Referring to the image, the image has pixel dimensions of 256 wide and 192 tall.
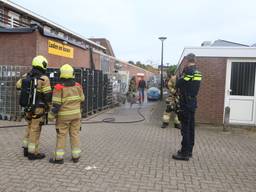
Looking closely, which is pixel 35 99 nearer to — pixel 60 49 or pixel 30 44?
pixel 30 44

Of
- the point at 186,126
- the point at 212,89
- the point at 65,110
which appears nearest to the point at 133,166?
the point at 186,126

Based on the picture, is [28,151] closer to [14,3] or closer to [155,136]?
[155,136]

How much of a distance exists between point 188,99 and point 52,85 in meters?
5.84

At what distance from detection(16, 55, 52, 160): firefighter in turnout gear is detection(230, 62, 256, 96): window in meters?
7.01

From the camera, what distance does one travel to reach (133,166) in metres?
5.70

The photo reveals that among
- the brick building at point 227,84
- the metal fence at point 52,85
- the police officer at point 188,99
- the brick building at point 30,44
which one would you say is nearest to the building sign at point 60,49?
the brick building at point 30,44

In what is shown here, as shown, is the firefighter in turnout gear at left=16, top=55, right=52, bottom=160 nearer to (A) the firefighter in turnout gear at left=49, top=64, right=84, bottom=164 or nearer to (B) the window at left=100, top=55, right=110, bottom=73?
(A) the firefighter in turnout gear at left=49, top=64, right=84, bottom=164

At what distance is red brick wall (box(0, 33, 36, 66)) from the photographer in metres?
11.4

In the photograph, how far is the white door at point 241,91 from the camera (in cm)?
1059

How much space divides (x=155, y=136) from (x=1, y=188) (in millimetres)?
4902

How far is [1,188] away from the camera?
448cm

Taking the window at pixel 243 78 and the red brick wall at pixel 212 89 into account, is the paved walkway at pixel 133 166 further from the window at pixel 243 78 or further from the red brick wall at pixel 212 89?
the window at pixel 243 78

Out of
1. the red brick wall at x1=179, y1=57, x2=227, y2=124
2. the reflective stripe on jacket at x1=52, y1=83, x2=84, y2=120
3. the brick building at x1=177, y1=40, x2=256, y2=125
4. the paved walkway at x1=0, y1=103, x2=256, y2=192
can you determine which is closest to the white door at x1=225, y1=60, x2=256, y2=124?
the brick building at x1=177, y1=40, x2=256, y2=125

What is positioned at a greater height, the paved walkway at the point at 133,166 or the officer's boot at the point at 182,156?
the officer's boot at the point at 182,156
